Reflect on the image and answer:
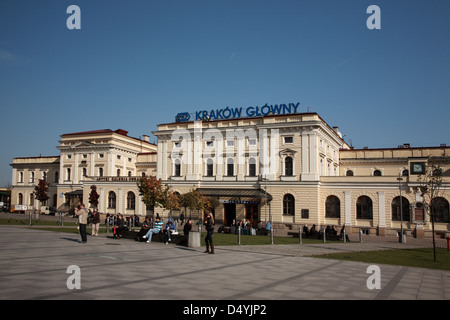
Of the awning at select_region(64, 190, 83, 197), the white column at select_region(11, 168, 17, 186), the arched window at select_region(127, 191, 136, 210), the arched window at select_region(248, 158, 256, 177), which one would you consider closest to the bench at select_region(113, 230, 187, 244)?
the arched window at select_region(248, 158, 256, 177)

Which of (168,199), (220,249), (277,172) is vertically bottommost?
(220,249)

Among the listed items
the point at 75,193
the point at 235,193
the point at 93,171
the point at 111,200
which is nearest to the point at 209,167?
the point at 235,193

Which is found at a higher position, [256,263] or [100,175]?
[100,175]

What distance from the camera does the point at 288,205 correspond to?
4041cm

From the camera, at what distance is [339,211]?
39125mm

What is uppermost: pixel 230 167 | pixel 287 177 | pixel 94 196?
pixel 230 167

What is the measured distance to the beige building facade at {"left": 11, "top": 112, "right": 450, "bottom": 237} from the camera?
1454 inches

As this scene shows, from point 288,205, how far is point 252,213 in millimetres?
4432

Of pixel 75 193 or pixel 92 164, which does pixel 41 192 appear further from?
pixel 92 164

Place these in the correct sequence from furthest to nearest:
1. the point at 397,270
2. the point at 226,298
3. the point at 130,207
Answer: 1. the point at 130,207
2. the point at 397,270
3. the point at 226,298

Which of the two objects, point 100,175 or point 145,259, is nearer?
point 145,259
